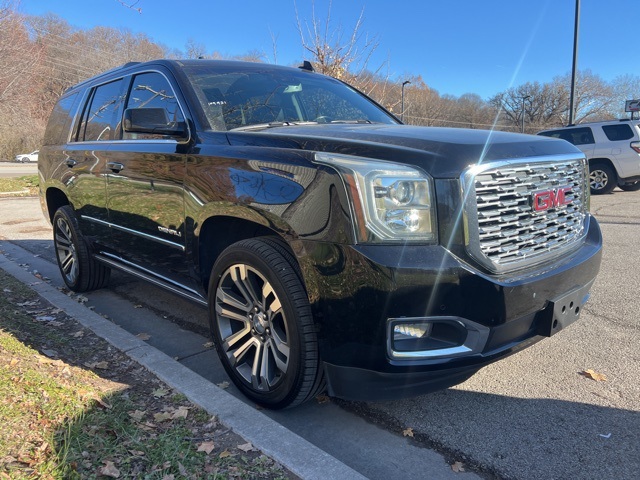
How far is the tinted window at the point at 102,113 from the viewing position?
14.0 feet

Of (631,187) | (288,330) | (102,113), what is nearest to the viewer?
(288,330)

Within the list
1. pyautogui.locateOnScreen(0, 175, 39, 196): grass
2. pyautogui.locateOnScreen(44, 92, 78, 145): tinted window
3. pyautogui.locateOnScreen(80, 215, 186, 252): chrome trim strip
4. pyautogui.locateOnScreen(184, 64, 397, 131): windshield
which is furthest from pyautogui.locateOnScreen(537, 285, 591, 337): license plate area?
pyautogui.locateOnScreen(0, 175, 39, 196): grass

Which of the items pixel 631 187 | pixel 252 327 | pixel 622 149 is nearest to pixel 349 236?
pixel 252 327

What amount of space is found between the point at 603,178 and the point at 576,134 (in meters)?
1.35

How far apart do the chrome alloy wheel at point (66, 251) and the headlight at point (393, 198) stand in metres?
3.78

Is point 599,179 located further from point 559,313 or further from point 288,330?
point 288,330

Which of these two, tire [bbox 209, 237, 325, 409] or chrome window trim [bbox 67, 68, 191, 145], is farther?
chrome window trim [bbox 67, 68, 191, 145]

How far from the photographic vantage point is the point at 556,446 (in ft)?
8.07

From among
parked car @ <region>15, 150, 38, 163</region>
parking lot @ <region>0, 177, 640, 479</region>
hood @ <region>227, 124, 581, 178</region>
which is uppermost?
hood @ <region>227, 124, 581, 178</region>

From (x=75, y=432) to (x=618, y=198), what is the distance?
1304 centimetres

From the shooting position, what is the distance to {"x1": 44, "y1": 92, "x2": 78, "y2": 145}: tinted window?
17.0ft

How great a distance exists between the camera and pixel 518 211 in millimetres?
2424

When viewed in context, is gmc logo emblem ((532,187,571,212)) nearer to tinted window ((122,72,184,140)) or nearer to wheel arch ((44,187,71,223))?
tinted window ((122,72,184,140))

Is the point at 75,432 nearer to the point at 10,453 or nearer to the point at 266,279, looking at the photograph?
the point at 10,453
